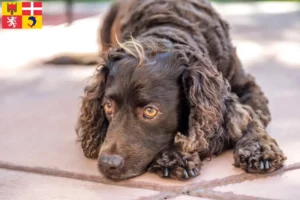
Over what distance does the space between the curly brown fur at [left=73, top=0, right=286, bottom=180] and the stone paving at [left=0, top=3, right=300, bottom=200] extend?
8 cm

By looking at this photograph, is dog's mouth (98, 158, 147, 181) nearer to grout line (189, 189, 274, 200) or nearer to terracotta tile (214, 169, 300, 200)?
grout line (189, 189, 274, 200)

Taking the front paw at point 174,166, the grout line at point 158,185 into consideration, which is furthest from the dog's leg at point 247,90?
the front paw at point 174,166

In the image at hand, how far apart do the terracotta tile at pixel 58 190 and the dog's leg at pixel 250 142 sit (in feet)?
1.83

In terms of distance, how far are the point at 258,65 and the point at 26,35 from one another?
3206mm

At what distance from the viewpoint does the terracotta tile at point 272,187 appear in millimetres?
2850

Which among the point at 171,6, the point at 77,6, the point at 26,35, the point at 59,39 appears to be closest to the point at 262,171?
the point at 171,6

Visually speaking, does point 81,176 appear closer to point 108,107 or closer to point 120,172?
point 120,172

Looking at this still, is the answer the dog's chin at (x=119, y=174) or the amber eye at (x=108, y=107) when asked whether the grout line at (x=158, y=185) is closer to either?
the dog's chin at (x=119, y=174)

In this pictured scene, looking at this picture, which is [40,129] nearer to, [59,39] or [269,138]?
[269,138]

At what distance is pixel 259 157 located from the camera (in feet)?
10.2

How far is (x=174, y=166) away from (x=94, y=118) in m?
0.61

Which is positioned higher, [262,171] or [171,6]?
[171,6]

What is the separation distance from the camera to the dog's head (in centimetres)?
297

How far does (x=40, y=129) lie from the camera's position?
3.89 meters
